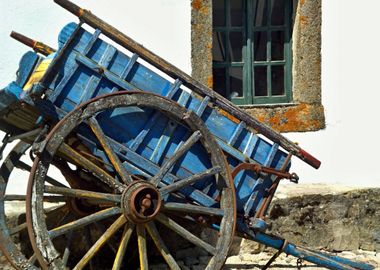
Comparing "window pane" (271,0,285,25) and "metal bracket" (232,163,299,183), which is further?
"window pane" (271,0,285,25)

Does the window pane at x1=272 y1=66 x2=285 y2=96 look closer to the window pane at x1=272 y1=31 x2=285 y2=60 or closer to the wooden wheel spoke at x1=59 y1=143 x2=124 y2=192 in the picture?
the window pane at x1=272 y1=31 x2=285 y2=60

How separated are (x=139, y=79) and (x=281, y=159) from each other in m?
1.12

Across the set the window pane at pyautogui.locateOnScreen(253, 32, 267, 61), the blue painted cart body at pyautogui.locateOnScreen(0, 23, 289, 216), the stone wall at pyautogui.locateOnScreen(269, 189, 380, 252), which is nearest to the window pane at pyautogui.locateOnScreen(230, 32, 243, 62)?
the window pane at pyautogui.locateOnScreen(253, 32, 267, 61)

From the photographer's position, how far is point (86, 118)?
3871 mm

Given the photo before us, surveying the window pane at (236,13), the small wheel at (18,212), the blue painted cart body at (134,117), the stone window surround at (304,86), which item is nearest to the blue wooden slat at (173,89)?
the blue painted cart body at (134,117)

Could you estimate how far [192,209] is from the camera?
416cm

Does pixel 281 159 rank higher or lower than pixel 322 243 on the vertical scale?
higher

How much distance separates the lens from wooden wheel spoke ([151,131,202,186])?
4.05m

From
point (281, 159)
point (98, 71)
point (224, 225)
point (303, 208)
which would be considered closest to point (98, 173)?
point (98, 71)

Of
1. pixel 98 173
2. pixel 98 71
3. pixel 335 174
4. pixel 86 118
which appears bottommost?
pixel 98 173

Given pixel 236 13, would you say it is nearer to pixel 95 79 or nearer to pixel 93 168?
pixel 95 79

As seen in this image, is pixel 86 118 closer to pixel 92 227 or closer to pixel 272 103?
pixel 92 227

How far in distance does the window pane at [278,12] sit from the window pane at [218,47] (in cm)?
49

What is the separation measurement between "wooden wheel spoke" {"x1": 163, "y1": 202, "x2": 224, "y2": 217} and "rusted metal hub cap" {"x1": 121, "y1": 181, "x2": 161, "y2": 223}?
0.32ft
